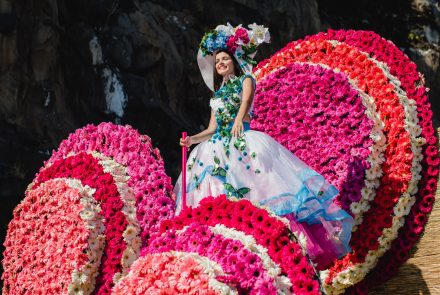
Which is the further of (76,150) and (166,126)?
(166,126)

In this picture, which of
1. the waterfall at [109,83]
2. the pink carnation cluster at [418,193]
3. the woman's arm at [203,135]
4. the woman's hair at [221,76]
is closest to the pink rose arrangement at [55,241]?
the woman's arm at [203,135]

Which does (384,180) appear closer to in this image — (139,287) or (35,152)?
(139,287)

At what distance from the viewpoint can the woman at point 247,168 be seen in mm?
4285

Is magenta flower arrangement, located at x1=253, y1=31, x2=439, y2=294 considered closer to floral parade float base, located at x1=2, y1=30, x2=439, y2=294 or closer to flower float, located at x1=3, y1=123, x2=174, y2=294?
floral parade float base, located at x1=2, y1=30, x2=439, y2=294

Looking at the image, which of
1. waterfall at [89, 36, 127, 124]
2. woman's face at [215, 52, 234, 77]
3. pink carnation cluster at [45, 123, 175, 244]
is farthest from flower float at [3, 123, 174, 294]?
waterfall at [89, 36, 127, 124]

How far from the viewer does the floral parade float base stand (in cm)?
324

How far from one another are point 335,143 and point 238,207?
209 cm

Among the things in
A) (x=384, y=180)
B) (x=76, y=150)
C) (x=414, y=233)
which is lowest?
(x=414, y=233)

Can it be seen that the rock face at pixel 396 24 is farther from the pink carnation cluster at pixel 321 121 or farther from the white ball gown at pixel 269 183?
the white ball gown at pixel 269 183

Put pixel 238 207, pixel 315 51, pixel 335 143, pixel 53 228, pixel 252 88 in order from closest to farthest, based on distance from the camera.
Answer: pixel 238 207
pixel 53 228
pixel 252 88
pixel 335 143
pixel 315 51

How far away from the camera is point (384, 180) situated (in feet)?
17.1

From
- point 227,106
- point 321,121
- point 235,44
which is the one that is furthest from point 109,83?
point 227,106

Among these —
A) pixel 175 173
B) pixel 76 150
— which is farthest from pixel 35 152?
pixel 76 150

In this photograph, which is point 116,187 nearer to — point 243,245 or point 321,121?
point 243,245
